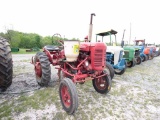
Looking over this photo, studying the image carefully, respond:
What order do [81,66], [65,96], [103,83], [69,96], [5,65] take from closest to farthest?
[69,96]
[65,96]
[5,65]
[81,66]
[103,83]

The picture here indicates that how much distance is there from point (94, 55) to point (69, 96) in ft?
3.48

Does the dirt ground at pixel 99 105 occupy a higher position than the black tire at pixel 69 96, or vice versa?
the black tire at pixel 69 96

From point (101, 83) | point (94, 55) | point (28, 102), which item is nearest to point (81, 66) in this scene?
point (94, 55)

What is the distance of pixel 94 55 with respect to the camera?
3.11 m

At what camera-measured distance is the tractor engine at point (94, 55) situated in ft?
10.2

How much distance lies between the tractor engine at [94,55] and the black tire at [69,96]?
2.39ft

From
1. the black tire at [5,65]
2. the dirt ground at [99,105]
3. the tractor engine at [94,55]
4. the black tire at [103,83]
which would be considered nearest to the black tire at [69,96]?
the dirt ground at [99,105]

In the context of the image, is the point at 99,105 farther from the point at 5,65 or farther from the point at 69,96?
the point at 5,65

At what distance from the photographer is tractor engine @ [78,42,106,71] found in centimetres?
309

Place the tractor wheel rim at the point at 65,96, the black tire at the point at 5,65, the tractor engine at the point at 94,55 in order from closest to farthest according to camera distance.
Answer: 1. the tractor wheel rim at the point at 65,96
2. the black tire at the point at 5,65
3. the tractor engine at the point at 94,55

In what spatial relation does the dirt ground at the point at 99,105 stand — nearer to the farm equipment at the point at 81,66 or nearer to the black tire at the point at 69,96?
the black tire at the point at 69,96

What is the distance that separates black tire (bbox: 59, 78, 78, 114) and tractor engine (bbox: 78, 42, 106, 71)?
73 centimetres

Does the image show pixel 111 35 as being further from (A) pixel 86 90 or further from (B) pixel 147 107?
(B) pixel 147 107

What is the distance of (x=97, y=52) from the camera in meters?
3.12
